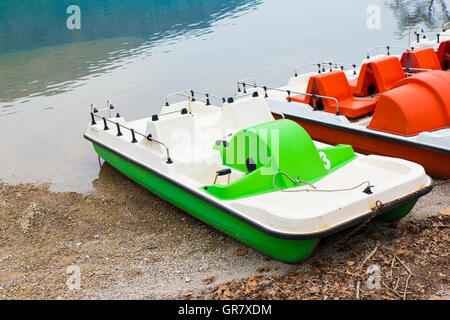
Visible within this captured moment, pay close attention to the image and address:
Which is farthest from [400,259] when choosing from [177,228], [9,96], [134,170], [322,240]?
[9,96]

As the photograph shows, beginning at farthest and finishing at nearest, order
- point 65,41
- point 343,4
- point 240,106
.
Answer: point 343,4
point 65,41
point 240,106

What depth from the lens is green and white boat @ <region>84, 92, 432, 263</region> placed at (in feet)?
15.5

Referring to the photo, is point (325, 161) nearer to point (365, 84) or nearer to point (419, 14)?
point (365, 84)

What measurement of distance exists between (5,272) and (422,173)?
498 cm

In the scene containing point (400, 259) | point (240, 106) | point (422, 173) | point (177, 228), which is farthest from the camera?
point (240, 106)

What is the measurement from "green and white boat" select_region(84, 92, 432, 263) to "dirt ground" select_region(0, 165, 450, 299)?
0.86 feet

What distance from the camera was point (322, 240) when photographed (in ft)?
16.0

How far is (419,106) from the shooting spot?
6.59 metres

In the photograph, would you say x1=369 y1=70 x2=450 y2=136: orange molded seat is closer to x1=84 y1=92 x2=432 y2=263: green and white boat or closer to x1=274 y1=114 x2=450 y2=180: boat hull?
x1=274 y1=114 x2=450 y2=180: boat hull

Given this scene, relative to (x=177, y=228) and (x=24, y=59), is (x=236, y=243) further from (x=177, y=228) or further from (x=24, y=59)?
(x=24, y=59)

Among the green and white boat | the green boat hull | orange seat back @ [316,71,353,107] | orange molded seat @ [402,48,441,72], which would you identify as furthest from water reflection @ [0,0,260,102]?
orange molded seat @ [402,48,441,72]

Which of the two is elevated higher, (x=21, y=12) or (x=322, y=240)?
A: (x=21, y=12)

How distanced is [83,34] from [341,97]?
21.5 metres

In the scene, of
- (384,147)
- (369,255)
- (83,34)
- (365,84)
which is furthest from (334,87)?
(83,34)
